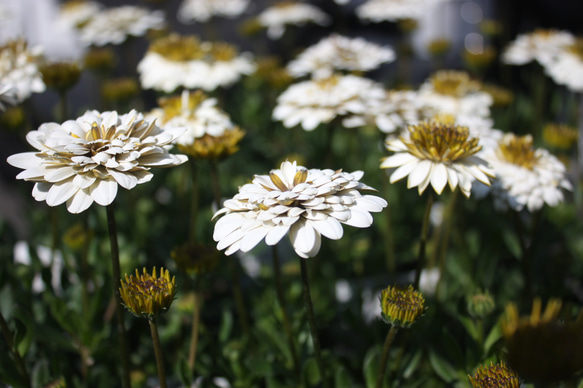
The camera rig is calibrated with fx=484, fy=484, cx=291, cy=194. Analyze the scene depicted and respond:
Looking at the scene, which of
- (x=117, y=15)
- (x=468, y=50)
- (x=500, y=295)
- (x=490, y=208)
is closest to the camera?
(x=500, y=295)

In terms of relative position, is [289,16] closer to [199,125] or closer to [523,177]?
[199,125]

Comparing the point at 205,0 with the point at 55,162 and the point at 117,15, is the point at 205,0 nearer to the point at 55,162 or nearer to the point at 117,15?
the point at 117,15

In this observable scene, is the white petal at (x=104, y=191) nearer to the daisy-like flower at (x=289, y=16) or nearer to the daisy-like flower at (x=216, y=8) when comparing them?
the daisy-like flower at (x=216, y=8)

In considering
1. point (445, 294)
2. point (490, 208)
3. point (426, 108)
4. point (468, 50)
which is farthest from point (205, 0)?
point (445, 294)

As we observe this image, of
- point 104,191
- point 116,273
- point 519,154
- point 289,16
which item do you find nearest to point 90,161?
point 104,191

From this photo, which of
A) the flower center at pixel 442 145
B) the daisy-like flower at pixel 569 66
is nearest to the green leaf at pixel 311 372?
the flower center at pixel 442 145

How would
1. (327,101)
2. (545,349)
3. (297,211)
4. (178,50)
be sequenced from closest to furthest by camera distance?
(545,349), (297,211), (327,101), (178,50)
